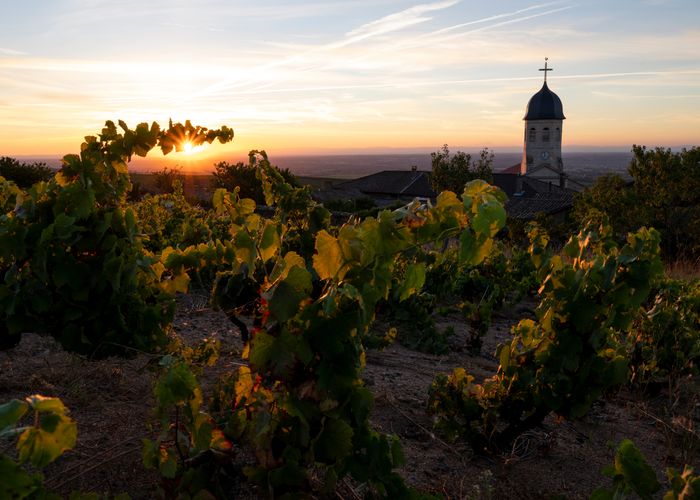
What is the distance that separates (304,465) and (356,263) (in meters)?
0.87

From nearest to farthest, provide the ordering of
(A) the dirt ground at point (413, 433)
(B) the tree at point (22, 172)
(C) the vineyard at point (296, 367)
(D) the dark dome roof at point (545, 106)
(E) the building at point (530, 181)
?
1. (C) the vineyard at point (296, 367)
2. (A) the dirt ground at point (413, 433)
3. (B) the tree at point (22, 172)
4. (E) the building at point (530, 181)
5. (D) the dark dome roof at point (545, 106)

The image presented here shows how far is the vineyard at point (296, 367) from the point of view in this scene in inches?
82.7

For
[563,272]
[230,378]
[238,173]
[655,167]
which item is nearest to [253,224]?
[230,378]

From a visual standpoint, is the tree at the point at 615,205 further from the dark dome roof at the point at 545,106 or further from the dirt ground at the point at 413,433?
the dark dome roof at the point at 545,106

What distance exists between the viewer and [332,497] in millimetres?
2852

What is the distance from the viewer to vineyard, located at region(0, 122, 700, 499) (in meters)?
2.10

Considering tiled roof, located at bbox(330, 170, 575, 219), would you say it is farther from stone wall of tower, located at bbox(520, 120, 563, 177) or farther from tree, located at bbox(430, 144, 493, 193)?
stone wall of tower, located at bbox(520, 120, 563, 177)

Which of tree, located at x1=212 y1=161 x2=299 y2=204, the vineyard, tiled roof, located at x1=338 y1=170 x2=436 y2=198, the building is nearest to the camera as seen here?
the vineyard

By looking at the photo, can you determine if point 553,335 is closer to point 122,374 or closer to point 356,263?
point 356,263

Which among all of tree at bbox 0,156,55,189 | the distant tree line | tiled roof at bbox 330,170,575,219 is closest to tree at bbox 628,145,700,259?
the distant tree line

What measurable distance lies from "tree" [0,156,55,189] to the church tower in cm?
6229

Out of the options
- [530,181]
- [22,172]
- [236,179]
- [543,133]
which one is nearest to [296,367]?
[22,172]

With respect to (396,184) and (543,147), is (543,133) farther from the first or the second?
(396,184)

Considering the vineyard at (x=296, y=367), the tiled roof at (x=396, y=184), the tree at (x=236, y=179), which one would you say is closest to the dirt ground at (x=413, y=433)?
the vineyard at (x=296, y=367)
